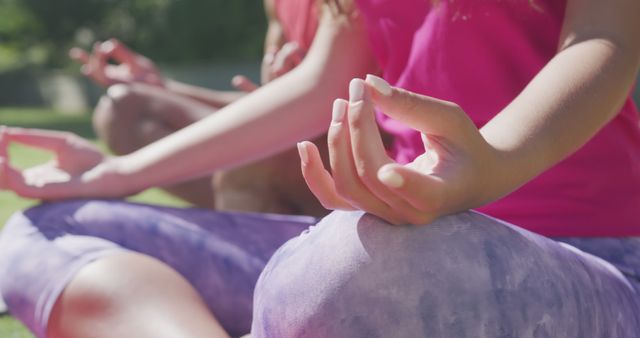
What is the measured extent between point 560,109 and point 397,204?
0.81 feet

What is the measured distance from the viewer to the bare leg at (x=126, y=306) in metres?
1.19

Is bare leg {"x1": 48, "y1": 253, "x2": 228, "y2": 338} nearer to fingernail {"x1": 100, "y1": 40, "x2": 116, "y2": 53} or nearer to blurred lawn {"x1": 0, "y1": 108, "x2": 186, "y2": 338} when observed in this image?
blurred lawn {"x1": 0, "y1": 108, "x2": 186, "y2": 338}

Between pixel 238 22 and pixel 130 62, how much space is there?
46.4 feet

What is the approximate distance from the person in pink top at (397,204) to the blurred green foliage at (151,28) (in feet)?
48.3

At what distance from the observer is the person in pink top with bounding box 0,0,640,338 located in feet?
2.69


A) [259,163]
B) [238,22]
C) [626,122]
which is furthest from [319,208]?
[238,22]

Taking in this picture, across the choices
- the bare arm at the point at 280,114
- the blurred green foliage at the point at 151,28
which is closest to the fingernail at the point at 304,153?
the bare arm at the point at 280,114

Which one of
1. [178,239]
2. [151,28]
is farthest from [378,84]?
[151,28]

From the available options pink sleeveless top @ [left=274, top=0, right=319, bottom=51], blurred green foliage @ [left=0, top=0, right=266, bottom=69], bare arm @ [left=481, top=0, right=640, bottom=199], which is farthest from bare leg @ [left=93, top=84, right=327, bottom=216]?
blurred green foliage @ [left=0, top=0, right=266, bottom=69]

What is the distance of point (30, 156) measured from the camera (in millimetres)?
6863

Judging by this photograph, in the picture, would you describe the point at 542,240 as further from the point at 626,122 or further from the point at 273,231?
the point at 273,231

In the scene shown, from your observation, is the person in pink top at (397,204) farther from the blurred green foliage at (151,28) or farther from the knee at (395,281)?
the blurred green foliage at (151,28)

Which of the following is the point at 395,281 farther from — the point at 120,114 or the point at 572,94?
the point at 120,114

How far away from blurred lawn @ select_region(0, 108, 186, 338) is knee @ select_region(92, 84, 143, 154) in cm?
47
